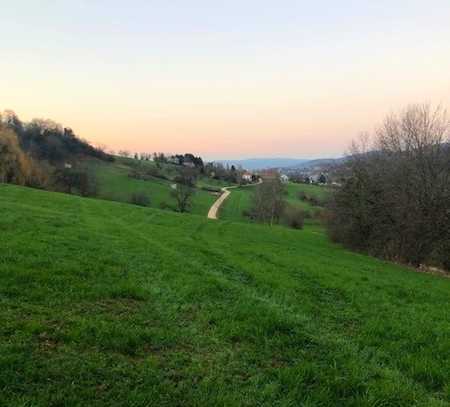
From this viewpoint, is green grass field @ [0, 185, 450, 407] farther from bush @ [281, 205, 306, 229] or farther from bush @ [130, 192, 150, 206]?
bush @ [130, 192, 150, 206]

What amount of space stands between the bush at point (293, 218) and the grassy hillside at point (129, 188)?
15531mm

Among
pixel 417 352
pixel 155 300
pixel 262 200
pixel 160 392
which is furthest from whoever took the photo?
pixel 262 200

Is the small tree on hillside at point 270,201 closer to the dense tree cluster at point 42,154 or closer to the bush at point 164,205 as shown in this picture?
the bush at point 164,205

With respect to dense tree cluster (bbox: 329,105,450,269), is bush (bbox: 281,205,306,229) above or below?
below

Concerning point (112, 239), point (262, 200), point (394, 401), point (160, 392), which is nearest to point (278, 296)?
point (394, 401)

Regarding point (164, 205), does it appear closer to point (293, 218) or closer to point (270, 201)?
point (270, 201)

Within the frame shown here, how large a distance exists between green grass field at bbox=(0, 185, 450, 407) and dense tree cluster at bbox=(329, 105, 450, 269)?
611 inches

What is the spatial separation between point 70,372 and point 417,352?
555 cm

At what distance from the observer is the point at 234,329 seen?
643 cm

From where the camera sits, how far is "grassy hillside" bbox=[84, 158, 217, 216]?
258ft

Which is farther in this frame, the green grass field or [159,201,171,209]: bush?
[159,201,171,209]: bush

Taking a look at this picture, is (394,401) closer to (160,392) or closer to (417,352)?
(417,352)

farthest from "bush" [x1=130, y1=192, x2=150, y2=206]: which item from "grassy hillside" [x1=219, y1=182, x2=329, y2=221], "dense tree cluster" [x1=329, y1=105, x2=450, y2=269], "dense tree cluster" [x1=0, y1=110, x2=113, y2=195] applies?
"dense tree cluster" [x1=329, y1=105, x2=450, y2=269]

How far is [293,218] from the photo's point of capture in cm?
6588
